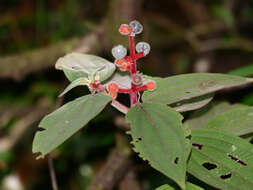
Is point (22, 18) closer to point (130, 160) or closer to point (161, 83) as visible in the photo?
point (130, 160)

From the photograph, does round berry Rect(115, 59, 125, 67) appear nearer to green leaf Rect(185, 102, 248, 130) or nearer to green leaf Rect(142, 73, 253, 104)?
green leaf Rect(142, 73, 253, 104)

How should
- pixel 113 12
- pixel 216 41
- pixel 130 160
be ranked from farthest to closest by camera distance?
pixel 216 41 → pixel 113 12 → pixel 130 160

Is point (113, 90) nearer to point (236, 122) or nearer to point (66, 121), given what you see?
point (66, 121)

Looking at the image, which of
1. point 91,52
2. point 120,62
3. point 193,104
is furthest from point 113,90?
point 91,52

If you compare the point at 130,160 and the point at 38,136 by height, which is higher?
the point at 38,136

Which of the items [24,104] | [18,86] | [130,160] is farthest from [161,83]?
[18,86]
